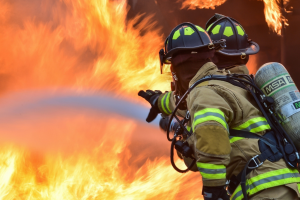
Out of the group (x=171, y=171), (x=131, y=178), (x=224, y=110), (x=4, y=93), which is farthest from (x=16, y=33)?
(x=224, y=110)

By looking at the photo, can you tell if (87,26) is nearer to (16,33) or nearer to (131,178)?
(16,33)

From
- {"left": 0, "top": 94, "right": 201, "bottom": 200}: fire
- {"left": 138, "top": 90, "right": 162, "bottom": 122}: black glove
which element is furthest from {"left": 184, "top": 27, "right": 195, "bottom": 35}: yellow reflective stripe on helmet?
{"left": 0, "top": 94, "right": 201, "bottom": 200}: fire

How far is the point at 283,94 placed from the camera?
8.50 ft

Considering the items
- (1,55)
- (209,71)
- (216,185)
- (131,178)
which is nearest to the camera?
(216,185)

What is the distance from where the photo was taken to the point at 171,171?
518 cm

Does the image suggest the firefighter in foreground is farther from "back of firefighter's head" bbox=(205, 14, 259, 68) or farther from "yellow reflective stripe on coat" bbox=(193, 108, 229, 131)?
"back of firefighter's head" bbox=(205, 14, 259, 68)

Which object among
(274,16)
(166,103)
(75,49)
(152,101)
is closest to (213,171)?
(166,103)

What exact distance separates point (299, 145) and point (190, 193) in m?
2.91

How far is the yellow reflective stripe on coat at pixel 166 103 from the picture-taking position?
371cm

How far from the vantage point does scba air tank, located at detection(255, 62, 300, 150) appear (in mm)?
2496

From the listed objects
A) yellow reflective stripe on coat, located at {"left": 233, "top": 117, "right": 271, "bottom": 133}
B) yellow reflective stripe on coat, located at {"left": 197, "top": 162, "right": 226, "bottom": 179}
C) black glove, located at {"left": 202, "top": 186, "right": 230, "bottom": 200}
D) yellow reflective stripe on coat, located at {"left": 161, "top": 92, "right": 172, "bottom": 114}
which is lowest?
black glove, located at {"left": 202, "top": 186, "right": 230, "bottom": 200}

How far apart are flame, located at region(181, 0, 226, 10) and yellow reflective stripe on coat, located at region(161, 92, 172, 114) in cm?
335

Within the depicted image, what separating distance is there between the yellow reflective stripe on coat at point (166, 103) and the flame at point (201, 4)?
3.35 m

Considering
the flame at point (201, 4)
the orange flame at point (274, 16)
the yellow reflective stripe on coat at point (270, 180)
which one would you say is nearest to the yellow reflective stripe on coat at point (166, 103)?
the yellow reflective stripe on coat at point (270, 180)
